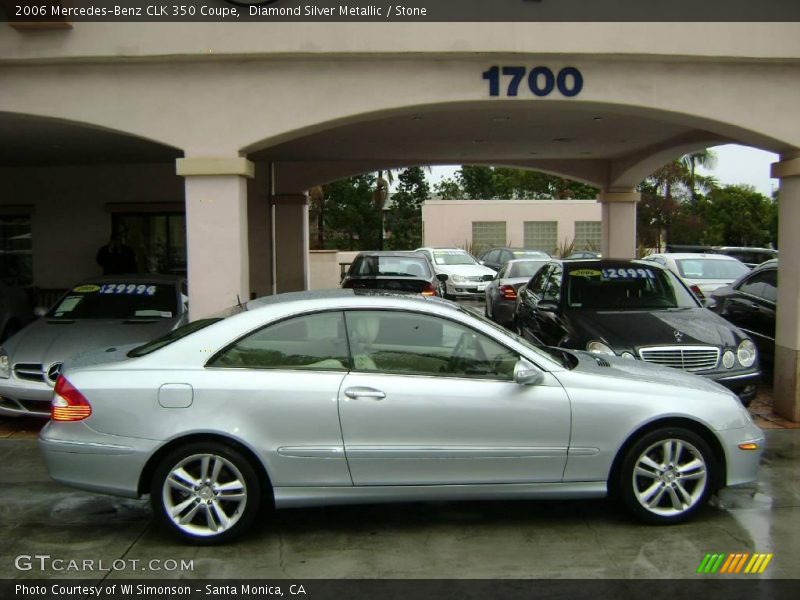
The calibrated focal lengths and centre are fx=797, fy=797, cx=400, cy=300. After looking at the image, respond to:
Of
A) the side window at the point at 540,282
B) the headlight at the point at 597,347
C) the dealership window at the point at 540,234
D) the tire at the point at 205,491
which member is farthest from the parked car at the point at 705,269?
the dealership window at the point at 540,234

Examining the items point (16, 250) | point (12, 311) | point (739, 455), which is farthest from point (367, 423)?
point (16, 250)

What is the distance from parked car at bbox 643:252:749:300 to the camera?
14844 millimetres

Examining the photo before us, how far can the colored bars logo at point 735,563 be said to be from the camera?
177 inches

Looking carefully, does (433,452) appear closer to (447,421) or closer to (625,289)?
(447,421)

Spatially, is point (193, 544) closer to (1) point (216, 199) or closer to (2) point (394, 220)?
(1) point (216, 199)

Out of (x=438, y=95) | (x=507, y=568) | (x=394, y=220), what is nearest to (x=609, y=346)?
(x=438, y=95)

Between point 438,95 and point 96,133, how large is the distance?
5.68 metres

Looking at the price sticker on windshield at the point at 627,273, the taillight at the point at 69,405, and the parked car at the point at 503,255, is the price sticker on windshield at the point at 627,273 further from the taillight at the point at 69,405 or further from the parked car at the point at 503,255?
the parked car at the point at 503,255

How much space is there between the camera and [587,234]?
109ft

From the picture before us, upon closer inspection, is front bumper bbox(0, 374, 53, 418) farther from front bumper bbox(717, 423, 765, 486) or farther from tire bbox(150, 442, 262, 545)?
front bumper bbox(717, 423, 765, 486)

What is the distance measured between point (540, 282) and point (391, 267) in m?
3.06

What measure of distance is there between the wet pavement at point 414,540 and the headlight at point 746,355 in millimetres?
1905
